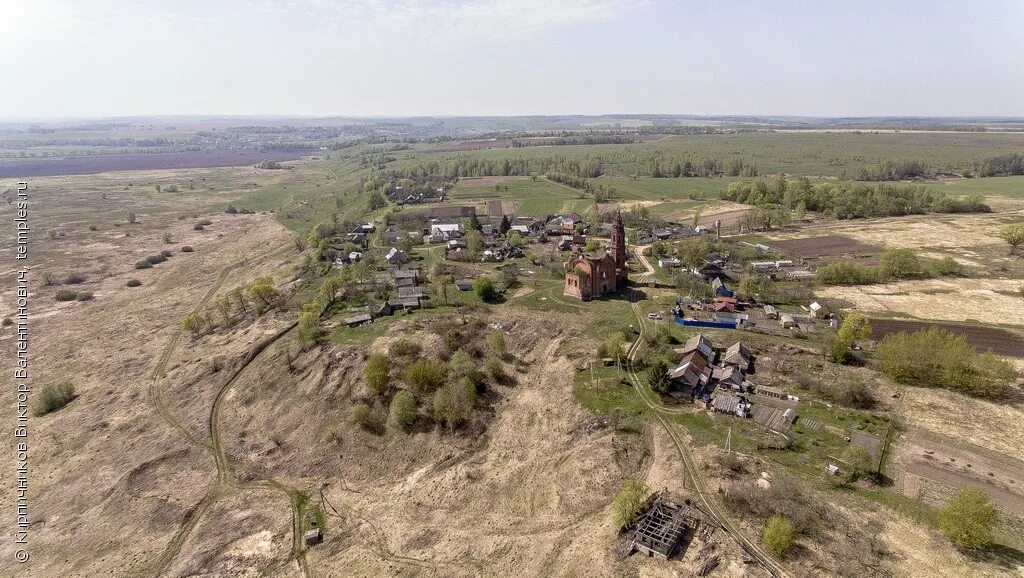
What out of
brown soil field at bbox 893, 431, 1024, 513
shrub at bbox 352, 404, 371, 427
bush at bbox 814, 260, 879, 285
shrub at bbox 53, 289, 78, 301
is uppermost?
bush at bbox 814, 260, 879, 285

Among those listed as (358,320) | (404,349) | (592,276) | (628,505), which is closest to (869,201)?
(592,276)

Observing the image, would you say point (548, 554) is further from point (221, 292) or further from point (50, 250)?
point (50, 250)

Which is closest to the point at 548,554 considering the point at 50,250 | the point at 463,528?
the point at 463,528

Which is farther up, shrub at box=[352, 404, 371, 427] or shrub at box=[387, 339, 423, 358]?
shrub at box=[387, 339, 423, 358]

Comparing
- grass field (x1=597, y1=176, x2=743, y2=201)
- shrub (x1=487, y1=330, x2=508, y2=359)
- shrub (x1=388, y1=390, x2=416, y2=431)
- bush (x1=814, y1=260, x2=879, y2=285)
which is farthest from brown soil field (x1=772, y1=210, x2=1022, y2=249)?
shrub (x1=388, y1=390, x2=416, y2=431)

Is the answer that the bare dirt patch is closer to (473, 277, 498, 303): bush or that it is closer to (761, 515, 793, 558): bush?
(761, 515, 793, 558): bush

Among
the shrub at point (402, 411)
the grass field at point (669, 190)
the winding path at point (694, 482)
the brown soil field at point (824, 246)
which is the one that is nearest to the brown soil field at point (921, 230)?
the brown soil field at point (824, 246)

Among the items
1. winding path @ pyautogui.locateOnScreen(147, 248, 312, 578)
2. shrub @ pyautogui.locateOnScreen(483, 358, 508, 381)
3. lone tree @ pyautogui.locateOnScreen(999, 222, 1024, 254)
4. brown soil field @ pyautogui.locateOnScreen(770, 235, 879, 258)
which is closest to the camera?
winding path @ pyautogui.locateOnScreen(147, 248, 312, 578)
